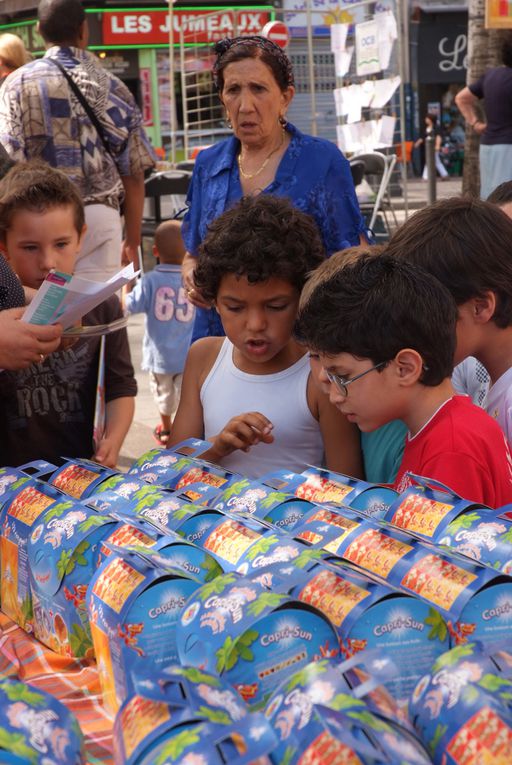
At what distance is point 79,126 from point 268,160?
1.51 meters

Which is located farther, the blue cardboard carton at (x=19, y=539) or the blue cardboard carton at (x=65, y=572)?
the blue cardboard carton at (x=19, y=539)

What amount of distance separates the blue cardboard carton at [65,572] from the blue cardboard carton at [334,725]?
1.85 feet

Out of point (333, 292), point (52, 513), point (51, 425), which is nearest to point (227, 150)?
point (51, 425)

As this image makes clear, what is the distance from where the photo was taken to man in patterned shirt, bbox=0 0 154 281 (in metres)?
4.51

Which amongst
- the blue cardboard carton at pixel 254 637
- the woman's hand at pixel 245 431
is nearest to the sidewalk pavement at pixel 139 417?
the woman's hand at pixel 245 431

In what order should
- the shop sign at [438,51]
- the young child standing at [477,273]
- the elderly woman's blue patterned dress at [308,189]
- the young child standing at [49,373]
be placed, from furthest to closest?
the shop sign at [438,51]
the elderly woman's blue patterned dress at [308,189]
the young child standing at [49,373]
the young child standing at [477,273]

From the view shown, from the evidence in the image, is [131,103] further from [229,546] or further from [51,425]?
[229,546]

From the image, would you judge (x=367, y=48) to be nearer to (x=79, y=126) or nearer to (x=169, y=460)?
(x=79, y=126)

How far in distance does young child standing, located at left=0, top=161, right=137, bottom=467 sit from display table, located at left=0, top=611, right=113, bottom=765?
854 mm

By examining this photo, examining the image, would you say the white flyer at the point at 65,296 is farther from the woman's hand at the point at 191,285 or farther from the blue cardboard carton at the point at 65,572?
the woman's hand at the point at 191,285

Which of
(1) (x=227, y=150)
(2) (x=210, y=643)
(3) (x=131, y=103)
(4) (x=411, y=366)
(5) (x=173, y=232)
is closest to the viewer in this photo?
(2) (x=210, y=643)

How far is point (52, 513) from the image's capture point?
1667 mm

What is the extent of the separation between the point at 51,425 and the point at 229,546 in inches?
46.9

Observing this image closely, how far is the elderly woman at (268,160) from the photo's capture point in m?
3.32
